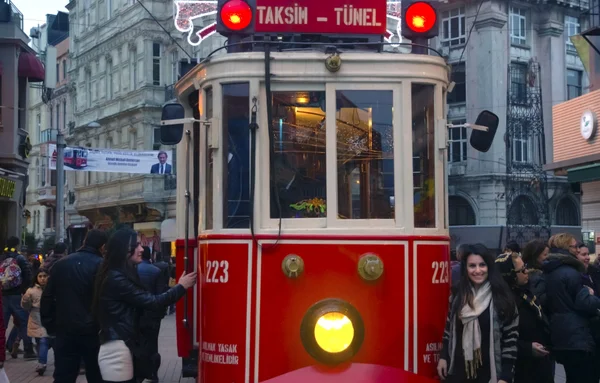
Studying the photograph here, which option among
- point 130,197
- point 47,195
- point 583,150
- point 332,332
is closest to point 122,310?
point 332,332

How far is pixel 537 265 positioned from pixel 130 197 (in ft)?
103

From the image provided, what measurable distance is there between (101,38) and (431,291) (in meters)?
38.1

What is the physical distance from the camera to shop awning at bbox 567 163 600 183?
19.7 metres

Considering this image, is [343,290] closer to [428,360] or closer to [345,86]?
[428,360]

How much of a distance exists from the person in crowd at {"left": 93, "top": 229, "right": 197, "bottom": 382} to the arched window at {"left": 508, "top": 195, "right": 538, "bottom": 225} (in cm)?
3275

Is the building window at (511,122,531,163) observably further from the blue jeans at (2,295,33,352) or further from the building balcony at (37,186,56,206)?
the blue jeans at (2,295,33,352)

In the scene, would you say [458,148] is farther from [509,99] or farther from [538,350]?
[538,350]

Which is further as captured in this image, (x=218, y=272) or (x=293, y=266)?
(x=218, y=272)

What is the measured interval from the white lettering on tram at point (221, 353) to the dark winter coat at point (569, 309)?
268 cm

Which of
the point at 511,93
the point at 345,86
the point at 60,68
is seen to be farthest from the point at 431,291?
the point at 60,68

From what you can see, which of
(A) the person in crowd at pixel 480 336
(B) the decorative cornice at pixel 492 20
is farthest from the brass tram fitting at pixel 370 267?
(B) the decorative cornice at pixel 492 20

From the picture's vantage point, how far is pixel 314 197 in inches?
222

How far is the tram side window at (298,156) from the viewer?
5613mm

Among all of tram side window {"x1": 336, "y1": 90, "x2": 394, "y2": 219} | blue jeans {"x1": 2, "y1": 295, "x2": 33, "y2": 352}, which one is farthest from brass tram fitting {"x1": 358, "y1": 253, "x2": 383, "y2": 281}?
blue jeans {"x1": 2, "y1": 295, "x2": 33, "y2": 352}
